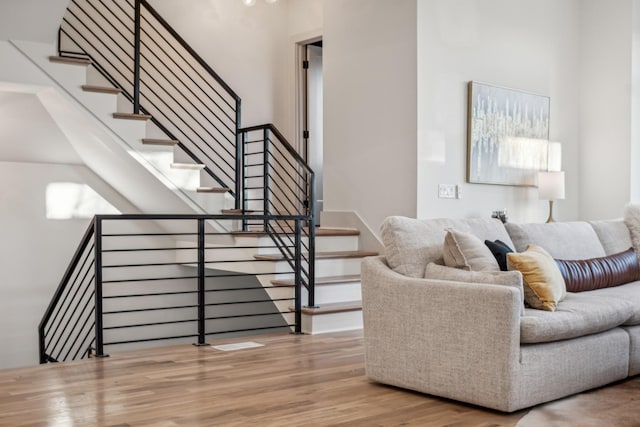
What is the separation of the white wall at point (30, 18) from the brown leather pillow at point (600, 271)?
4.02 meters

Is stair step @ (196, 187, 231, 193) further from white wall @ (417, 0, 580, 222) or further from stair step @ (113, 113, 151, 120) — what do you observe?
white wall @ (417, 0, 580, 222)

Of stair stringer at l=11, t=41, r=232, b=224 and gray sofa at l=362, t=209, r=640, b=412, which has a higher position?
stair stringer at l=11, t=41, r=232, b=224

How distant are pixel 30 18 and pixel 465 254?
12.2 ft

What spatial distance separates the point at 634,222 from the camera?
504cm

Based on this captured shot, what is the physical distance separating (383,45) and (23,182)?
372 cm

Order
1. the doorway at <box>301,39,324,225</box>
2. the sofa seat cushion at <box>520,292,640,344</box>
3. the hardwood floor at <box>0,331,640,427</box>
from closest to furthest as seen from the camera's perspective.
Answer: the hardwood floor at <box>0,331,640,427</box>
the sofa seat cushion at <box>520,292,640,344</box>
the doorway at <box>301,39,324,225</box>

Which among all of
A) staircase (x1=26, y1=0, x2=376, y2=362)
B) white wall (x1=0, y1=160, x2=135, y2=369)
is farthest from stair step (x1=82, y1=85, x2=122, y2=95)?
white wall (x1=0, y1=160, x2=135, y2=369)

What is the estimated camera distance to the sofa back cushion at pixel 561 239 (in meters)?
4.27

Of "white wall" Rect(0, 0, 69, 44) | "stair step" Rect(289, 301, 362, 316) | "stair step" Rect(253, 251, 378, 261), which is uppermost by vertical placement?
"white wall" Rect(0, 0, 69, 44)

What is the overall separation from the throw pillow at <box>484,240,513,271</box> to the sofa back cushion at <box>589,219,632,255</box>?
4.72ft

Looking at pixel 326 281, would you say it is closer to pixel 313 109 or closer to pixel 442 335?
pixel 442 335

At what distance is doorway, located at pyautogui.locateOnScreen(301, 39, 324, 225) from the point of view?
815cm

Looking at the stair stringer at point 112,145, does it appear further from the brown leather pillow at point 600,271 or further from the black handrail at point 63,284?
the brown leather pillow at point 600,271

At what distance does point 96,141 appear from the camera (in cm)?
603
